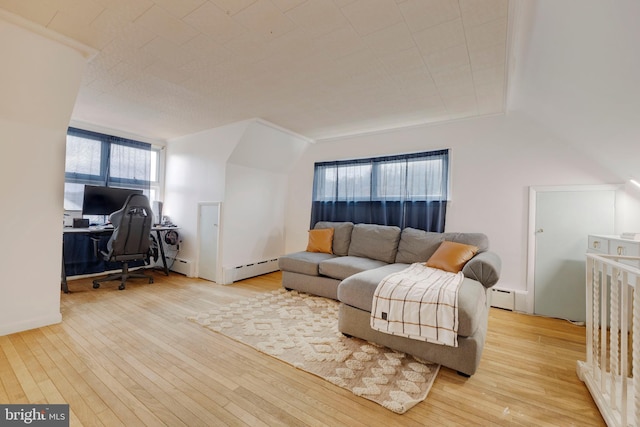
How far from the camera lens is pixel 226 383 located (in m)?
1.61

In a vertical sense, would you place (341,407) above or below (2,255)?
below

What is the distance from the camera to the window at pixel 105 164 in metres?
3.66

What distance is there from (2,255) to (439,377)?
11.4 feet

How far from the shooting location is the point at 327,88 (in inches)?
103

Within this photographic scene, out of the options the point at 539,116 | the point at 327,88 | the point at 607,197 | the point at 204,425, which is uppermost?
the point at 327,88

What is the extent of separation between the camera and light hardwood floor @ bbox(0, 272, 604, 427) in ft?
4.47

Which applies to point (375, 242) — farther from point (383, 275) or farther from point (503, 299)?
point (503, 299)

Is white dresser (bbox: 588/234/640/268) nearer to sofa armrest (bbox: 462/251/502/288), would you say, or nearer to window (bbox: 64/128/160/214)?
sofa armrest (bbox: 462/251/502/288)

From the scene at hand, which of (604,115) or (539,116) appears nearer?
(604,115)

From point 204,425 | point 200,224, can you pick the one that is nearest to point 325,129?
point 200,224

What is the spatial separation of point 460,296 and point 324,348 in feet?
3.55

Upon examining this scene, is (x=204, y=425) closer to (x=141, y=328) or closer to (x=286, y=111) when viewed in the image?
(x=141, y=328)

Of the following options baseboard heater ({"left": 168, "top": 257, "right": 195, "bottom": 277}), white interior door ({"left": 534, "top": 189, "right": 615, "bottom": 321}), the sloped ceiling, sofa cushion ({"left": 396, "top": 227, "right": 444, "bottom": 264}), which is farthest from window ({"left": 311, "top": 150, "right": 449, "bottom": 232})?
baseboard heater ({"left": 168, "top": 257, "right": 195, "bottom": 277})

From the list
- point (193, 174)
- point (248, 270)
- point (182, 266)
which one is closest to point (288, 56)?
point (193, 174)
